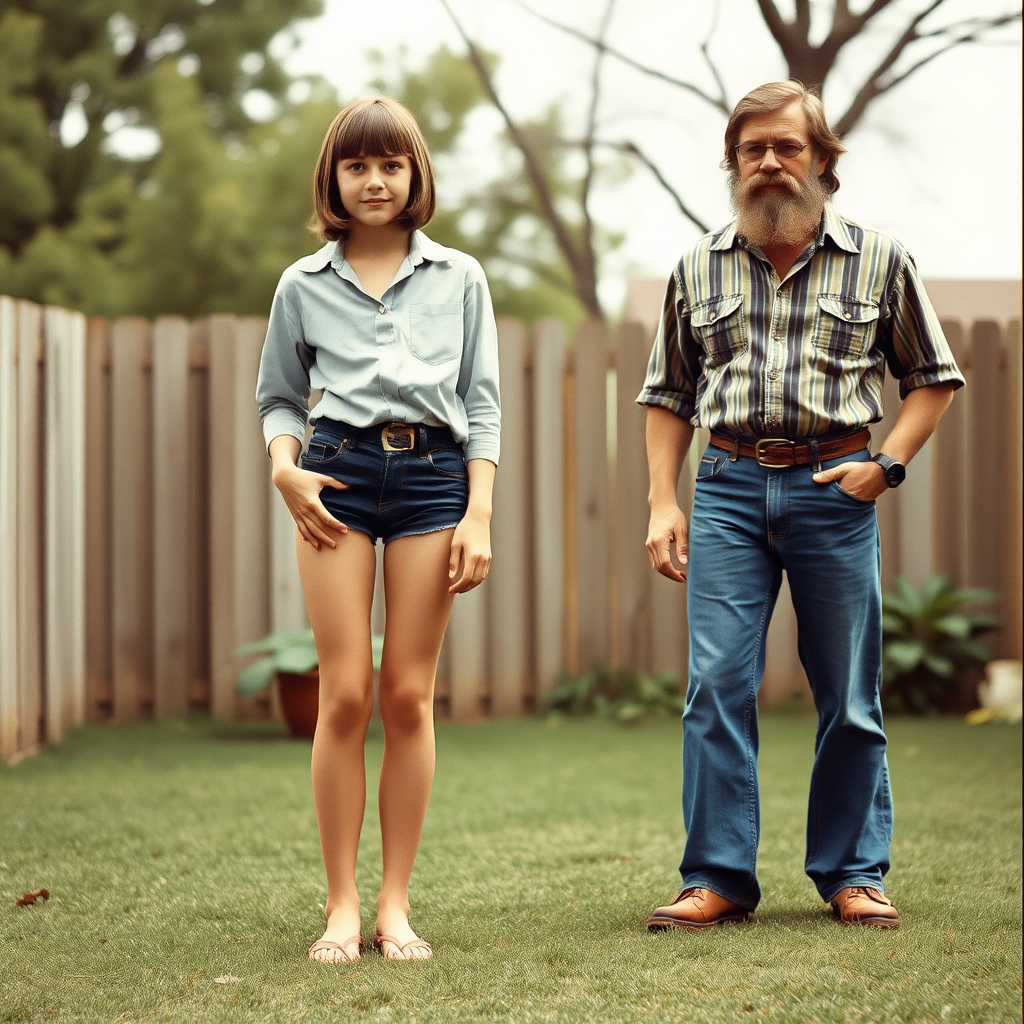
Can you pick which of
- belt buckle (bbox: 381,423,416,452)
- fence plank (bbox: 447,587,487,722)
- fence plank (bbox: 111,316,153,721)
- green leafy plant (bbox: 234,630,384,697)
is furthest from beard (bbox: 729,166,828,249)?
fence plank (bbox: 111,316,153,721)

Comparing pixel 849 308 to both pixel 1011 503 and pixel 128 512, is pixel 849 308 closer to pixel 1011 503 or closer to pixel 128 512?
pixel 1011 503

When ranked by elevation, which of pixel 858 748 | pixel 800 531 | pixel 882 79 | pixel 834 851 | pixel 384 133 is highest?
pixel 882 79

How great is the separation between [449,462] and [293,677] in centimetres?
287

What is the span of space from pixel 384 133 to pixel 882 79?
245 inches

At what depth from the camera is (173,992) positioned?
214 centimetres

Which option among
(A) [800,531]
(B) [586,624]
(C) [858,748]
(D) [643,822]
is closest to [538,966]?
(C) [858,748]

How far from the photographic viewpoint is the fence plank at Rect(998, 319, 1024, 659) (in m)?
5.67

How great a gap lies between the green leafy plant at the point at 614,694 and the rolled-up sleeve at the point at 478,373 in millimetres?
3285

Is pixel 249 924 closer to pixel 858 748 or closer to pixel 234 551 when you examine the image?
pixel 858 748

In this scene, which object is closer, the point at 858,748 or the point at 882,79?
the point at 858,748

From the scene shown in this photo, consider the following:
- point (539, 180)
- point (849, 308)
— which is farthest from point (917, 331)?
point (539, 180)

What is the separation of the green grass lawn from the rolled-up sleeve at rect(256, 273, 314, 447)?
1.06 metres

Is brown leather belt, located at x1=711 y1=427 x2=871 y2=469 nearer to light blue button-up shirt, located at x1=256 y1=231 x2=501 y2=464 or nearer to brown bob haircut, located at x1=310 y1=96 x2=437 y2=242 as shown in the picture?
light blue button-up shirt, located at x1=256 y1=231 x2=501 y2=464

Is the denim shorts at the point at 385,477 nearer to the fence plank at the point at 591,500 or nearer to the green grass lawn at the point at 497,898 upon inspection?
the green grass lawn at the point at 497,898
